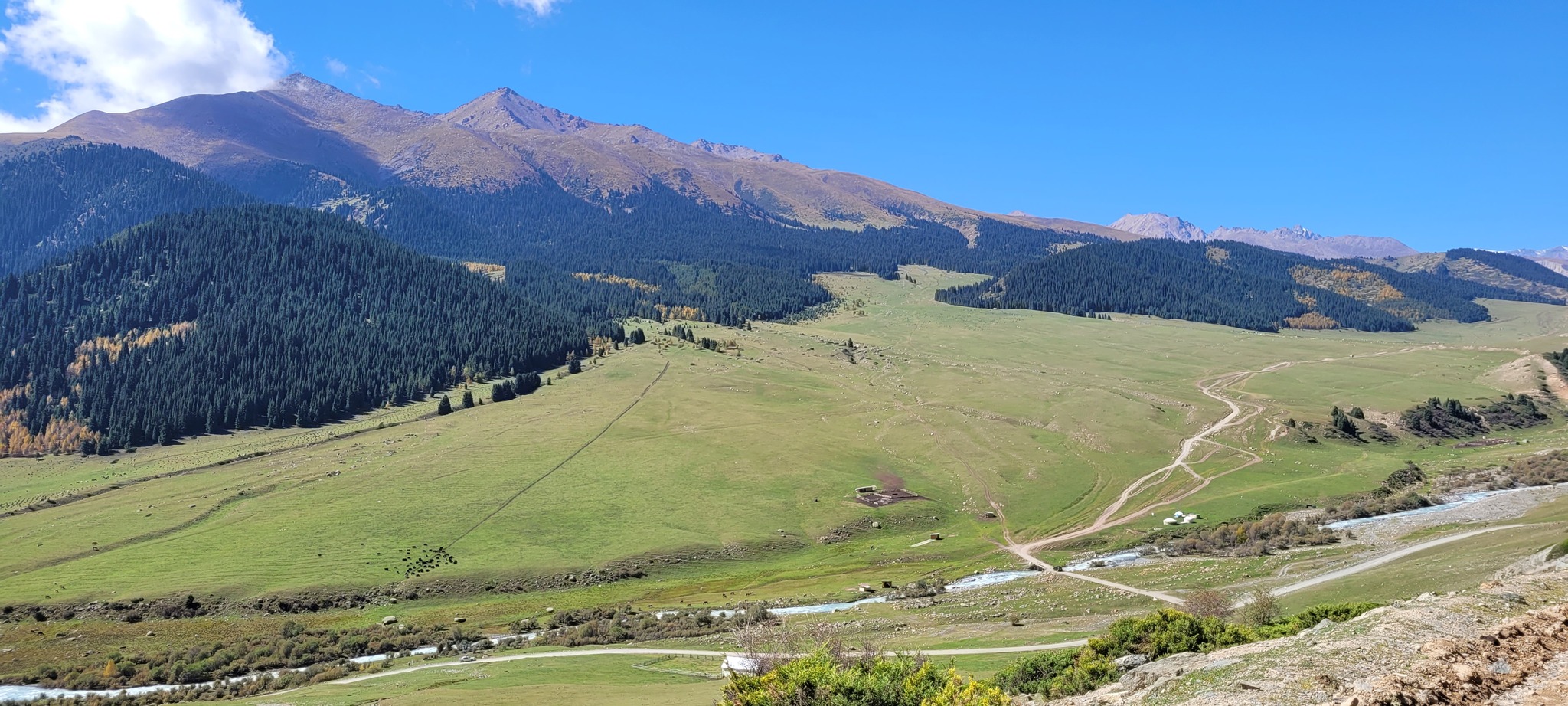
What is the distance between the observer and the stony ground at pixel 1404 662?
19.2 metres

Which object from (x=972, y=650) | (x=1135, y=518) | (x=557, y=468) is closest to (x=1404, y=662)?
(x=972, y=650)

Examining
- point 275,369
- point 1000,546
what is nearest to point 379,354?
point 275,369

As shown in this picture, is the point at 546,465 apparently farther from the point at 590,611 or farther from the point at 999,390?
the point at 999,390

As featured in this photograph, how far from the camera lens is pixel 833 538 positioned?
92.8 metres

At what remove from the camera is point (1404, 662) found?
22.6 metres

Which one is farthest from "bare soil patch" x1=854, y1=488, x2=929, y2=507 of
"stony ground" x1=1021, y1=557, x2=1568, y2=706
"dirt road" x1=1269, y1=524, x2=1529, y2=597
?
"stony ground" x1=1021, y1=557, x2=1568, y2=706

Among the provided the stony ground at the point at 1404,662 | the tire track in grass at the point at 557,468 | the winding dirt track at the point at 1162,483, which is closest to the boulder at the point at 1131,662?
the stony ground at the point at 1404,662

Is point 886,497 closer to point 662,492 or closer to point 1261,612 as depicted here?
point 662,492

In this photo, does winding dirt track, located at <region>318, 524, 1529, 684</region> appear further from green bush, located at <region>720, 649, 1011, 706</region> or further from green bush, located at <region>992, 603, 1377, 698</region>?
green bush, located at <region>720, 649, 1011, 706</region>

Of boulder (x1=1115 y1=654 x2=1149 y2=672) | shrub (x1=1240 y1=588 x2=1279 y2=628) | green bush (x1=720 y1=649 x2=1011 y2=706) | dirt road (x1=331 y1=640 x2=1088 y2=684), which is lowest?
dirt road (x1=331 y1=640 x2=1088 y2=684)

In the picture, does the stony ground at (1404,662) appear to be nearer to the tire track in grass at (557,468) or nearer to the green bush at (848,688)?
the green bush at (848,688)

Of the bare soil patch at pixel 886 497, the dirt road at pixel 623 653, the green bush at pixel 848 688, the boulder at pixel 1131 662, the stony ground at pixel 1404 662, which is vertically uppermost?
the stony ground at pixel 1404 662

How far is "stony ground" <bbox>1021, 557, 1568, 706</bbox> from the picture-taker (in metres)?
19.2

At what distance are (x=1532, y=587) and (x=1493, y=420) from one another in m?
130
